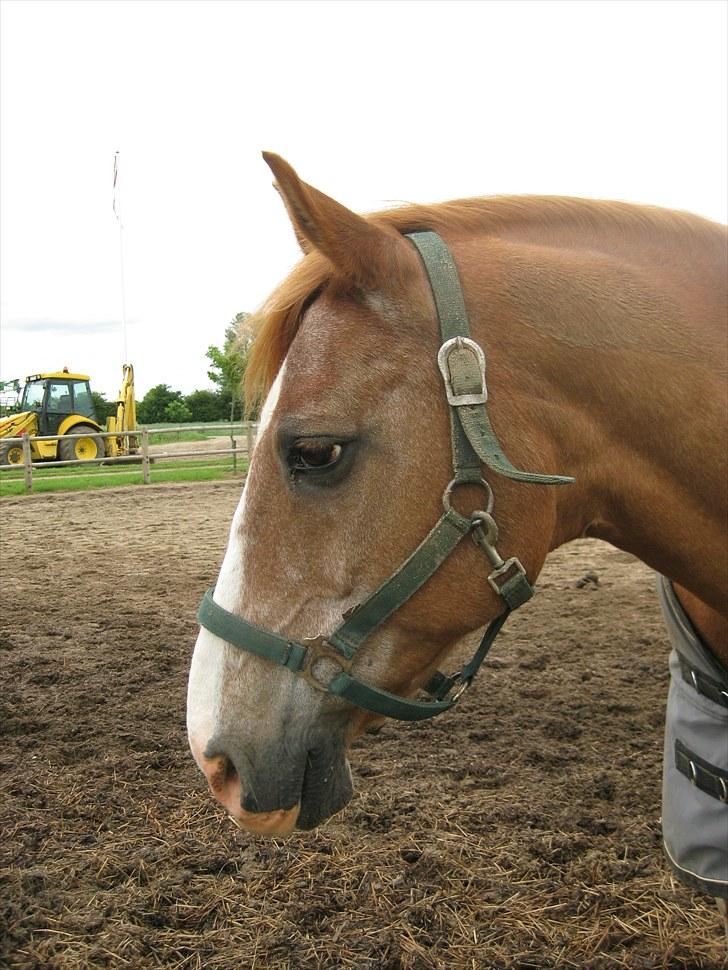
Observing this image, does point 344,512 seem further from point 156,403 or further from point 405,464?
point 156,403

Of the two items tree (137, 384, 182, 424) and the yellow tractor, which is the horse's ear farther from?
tree (137, 384, 182, 424)

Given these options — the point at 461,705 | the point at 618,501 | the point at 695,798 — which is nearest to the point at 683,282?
the point at 618,501

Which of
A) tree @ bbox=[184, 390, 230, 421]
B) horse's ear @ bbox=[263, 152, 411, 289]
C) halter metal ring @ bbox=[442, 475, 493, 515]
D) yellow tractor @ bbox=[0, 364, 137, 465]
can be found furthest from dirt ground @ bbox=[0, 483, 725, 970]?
tree @ bbox=[184, 390, 230, 421]

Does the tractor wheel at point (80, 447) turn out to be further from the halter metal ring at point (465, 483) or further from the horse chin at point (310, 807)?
the halter metal ring at point (465, 483)

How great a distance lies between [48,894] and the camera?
9.30 feet

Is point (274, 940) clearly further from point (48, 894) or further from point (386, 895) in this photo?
point (48, 894)

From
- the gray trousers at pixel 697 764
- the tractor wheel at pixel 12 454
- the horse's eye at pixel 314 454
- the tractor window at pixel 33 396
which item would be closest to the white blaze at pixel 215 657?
the horse's eye at pixel 314 454

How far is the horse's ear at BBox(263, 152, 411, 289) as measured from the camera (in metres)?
1.49

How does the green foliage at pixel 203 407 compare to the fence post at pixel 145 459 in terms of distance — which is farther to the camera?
the green foliage at pixel 203 407

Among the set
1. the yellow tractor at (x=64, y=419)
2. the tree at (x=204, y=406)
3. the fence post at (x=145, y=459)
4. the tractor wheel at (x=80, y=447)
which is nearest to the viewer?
the fence post at (x=145, y=459)

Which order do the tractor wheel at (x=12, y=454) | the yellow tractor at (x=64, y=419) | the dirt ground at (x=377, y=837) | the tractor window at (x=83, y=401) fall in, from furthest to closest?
the tractor window at (x=83, y=401)
the yellow tractor at (x=64, y=419)
the tractor wheel at (x=12, y=454)
the dirt ground at (x=377, y=837)

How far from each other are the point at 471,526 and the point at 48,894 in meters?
2.44

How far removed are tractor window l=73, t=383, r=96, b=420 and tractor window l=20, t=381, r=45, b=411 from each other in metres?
1.02

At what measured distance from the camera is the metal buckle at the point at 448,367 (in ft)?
5.14
